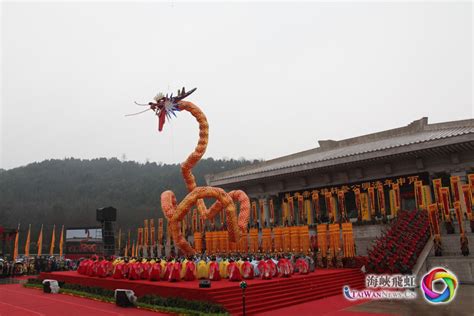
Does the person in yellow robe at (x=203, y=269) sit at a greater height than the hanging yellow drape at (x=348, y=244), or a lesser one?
lesser

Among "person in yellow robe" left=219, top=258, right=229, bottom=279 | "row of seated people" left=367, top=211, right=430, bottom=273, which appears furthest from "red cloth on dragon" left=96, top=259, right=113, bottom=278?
"row of seated people" left=367, top=211, right=430, bottom=273

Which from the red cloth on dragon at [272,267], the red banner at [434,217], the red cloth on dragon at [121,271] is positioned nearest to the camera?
the red cloth on dragon at [272,267]

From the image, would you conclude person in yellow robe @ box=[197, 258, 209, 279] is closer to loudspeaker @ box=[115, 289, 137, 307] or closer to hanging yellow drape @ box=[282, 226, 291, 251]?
loudspeaker @ box=[115, 289, 137, 307]

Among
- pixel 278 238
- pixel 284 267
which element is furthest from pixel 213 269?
pixel 278 238

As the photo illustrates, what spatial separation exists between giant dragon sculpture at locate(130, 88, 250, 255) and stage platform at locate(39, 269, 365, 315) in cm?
315

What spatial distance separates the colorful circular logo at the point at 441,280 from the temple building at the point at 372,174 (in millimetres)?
4294

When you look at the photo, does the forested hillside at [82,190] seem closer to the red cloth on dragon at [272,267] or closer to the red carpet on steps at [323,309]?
the red cloth on dragon at [272,267]

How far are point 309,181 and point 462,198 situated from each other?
950cm

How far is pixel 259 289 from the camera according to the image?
1216 centimetres

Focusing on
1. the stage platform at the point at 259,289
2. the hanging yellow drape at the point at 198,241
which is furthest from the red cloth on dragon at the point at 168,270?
the hanging yellow drape at the point at 198,241

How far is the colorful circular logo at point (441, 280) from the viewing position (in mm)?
12259

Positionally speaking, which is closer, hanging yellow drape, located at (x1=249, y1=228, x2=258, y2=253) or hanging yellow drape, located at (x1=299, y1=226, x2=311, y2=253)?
hanging yellow drape, located at (x1=299, y1=226, x2=311, y2=253)

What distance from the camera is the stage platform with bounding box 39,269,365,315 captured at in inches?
441

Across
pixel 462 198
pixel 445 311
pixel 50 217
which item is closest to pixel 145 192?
pixel 50 217
